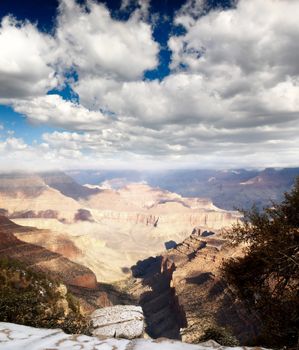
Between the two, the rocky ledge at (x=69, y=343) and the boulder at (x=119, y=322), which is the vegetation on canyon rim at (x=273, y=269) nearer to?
the boulder at (x=119, y=322)

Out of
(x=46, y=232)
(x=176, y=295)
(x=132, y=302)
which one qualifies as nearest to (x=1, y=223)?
(x=46, y=232)

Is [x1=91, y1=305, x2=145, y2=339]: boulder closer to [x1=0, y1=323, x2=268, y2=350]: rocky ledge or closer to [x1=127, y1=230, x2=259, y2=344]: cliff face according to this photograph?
[x1=0, y1=323, x2=268, y2=350]: rocky ledge

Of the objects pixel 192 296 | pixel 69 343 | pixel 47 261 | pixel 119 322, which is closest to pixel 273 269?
pixel 119 322

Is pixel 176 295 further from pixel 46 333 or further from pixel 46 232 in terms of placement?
pixel 46 333

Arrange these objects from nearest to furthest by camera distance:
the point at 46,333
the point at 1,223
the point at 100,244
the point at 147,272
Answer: the point at 46,333 → the point at 1,223 → the point at 147,272 → the point at 100,244

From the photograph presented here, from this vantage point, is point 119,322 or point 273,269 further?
point 119,322

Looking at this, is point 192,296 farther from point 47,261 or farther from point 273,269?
point 273,269

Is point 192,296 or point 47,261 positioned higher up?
point 47,261

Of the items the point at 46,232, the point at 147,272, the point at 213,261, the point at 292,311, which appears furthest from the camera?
the point at 147,272
